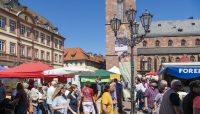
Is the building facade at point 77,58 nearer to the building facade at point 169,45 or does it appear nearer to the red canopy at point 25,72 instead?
the building facade at point 169,45

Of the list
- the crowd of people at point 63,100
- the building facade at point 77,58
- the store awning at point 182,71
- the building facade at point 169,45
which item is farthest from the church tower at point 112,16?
the crowd of people at point 63,100

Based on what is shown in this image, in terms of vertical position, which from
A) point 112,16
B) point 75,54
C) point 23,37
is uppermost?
point 112,16

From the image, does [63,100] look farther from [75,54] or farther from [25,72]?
[75,54]

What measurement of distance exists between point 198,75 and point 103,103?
8049mm

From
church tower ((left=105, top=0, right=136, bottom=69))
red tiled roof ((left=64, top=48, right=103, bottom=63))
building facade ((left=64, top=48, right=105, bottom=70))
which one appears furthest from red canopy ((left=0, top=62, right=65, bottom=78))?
red tiled roof ((left=64, top=48, right=103, bottom=63))

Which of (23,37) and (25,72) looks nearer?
(25,72)

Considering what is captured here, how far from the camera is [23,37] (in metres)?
49.4

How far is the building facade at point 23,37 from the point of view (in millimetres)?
43844

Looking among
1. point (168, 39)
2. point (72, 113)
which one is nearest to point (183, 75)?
point (72, 113)

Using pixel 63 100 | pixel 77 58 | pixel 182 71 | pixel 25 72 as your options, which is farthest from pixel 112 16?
pixel 63 100

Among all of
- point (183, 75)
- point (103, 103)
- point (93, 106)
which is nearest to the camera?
point (103, 103)

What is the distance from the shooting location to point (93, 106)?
11.8 m

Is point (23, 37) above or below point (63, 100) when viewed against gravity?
above

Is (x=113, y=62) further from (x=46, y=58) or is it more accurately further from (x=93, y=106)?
(x=93, y=106)
